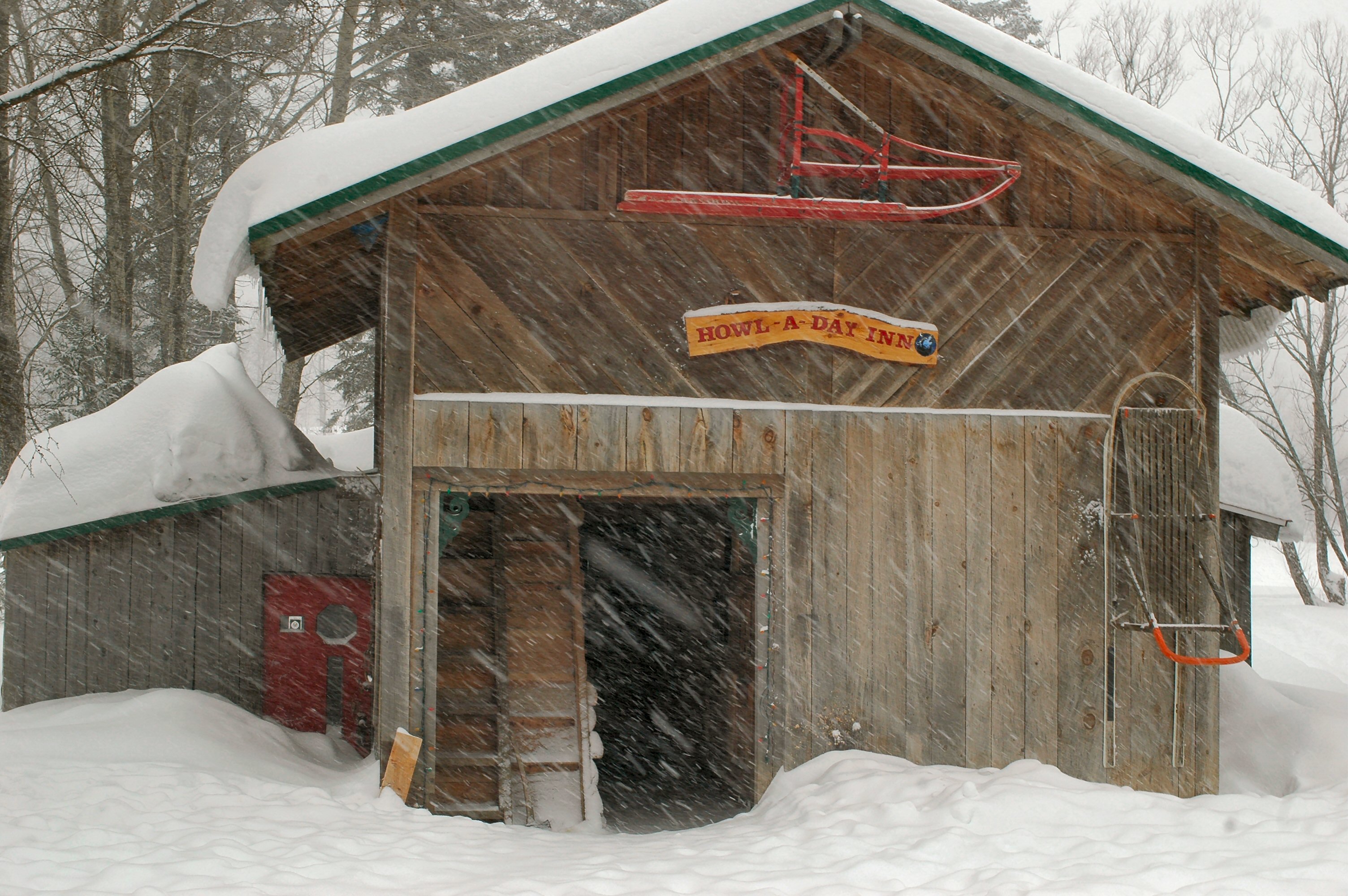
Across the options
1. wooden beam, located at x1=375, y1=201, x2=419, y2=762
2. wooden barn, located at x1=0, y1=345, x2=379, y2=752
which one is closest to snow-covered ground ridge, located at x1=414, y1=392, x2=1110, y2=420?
wooden beam, located at x1=375, y1=201, x2=419, y2=762

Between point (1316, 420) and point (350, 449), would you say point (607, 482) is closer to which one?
point (350, 449)

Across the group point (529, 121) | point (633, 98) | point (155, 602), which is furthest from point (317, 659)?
point (633, 98)

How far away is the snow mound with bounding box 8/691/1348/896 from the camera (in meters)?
5.27

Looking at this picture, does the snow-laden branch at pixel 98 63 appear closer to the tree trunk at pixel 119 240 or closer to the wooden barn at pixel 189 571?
the wooden barn at pixel 189 571

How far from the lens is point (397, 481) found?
688cm

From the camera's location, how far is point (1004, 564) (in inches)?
283

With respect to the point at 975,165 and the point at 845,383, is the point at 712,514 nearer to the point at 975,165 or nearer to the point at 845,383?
the point at 845,383

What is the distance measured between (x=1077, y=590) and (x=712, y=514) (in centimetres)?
496

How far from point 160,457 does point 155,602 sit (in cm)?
135

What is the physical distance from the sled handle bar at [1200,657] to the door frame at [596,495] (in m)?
2.39

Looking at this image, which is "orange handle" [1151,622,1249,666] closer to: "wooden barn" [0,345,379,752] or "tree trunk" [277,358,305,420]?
"wooden barn" [0,345,379,752]

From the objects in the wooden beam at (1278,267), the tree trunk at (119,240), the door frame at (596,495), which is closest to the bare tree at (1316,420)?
the wooden beam at (1278,267)

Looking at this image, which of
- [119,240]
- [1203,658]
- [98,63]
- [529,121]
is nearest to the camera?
[529,121]

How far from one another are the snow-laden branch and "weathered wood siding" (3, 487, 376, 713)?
387 centimetres
